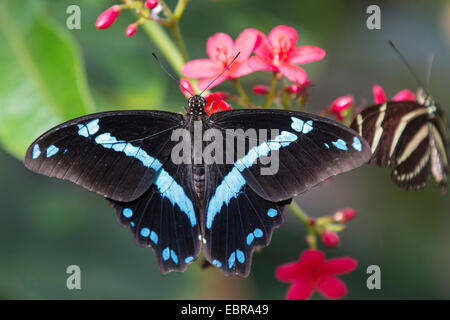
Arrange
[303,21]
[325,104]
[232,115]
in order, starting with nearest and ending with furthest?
[232,115] < [303,21] < [325,104]

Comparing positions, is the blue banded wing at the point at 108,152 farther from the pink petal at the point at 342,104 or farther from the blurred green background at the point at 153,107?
the pink petal at the point at 342,104

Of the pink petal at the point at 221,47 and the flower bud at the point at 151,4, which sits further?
the pink petal at the point at 221,47

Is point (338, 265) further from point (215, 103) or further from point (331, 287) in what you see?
point (215, 103)

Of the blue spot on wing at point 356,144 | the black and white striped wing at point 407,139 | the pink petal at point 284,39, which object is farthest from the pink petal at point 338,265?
the pink petal at point 284,39

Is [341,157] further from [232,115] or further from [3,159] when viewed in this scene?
[3,159]
